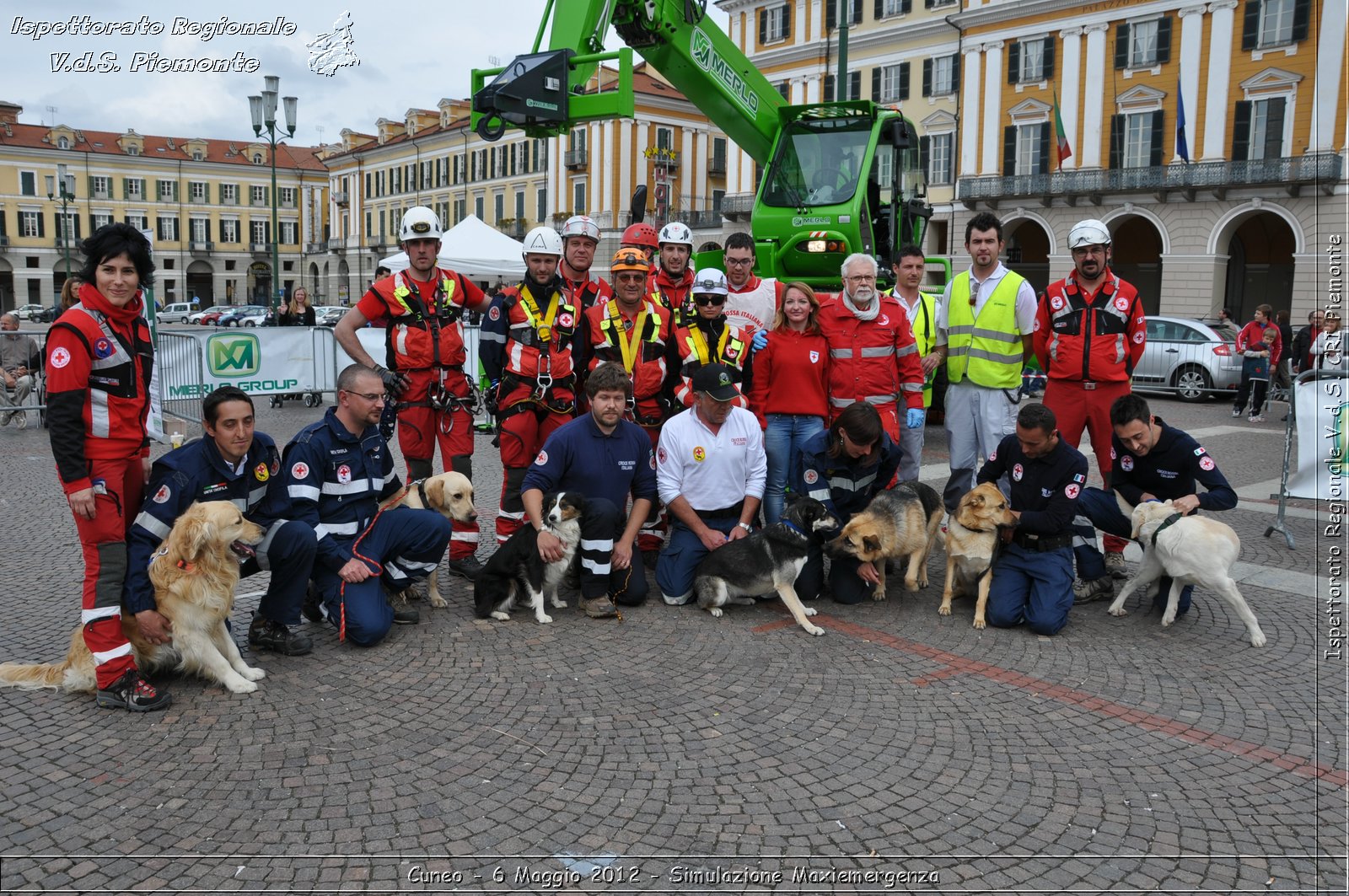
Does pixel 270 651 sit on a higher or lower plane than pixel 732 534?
lower

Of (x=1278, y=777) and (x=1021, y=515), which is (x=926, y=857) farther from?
(x=1021, y=515)

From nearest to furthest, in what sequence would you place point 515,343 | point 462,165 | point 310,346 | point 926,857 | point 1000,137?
point 926,857 → point 515,343 → point 310,346 → point 1000,137 → point 462,165

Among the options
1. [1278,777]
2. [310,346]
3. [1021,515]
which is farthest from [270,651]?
[310,346]

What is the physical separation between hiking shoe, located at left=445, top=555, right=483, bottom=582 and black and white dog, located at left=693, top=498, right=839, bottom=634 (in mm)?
1616

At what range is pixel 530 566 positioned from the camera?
551cm

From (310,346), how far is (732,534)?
1189 centimetres

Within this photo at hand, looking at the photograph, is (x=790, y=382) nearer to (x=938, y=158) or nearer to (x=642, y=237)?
(x=642, y=237)

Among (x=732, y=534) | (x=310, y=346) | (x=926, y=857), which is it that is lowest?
(x=926, y=857)

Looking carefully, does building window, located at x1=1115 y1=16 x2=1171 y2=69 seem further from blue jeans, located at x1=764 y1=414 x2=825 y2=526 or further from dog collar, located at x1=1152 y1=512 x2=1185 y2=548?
dog collar, located at x1=1152 y1=512 x2=1185 y2=548

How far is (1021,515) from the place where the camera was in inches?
225

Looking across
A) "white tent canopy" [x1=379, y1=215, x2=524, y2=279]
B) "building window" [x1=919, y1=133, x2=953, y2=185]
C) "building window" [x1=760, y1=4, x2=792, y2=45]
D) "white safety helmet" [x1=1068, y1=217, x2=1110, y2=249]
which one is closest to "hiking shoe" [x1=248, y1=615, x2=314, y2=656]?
"white safety helmet" [x1=1068, y1=217, x2=1110, y2=249]

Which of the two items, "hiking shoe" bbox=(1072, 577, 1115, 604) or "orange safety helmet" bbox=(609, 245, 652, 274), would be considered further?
"orange safety helmet" bbox=(609, 245, 652, 274)

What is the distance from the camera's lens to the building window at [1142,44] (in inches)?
1487

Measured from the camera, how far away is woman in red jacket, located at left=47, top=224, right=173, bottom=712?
415 cm
